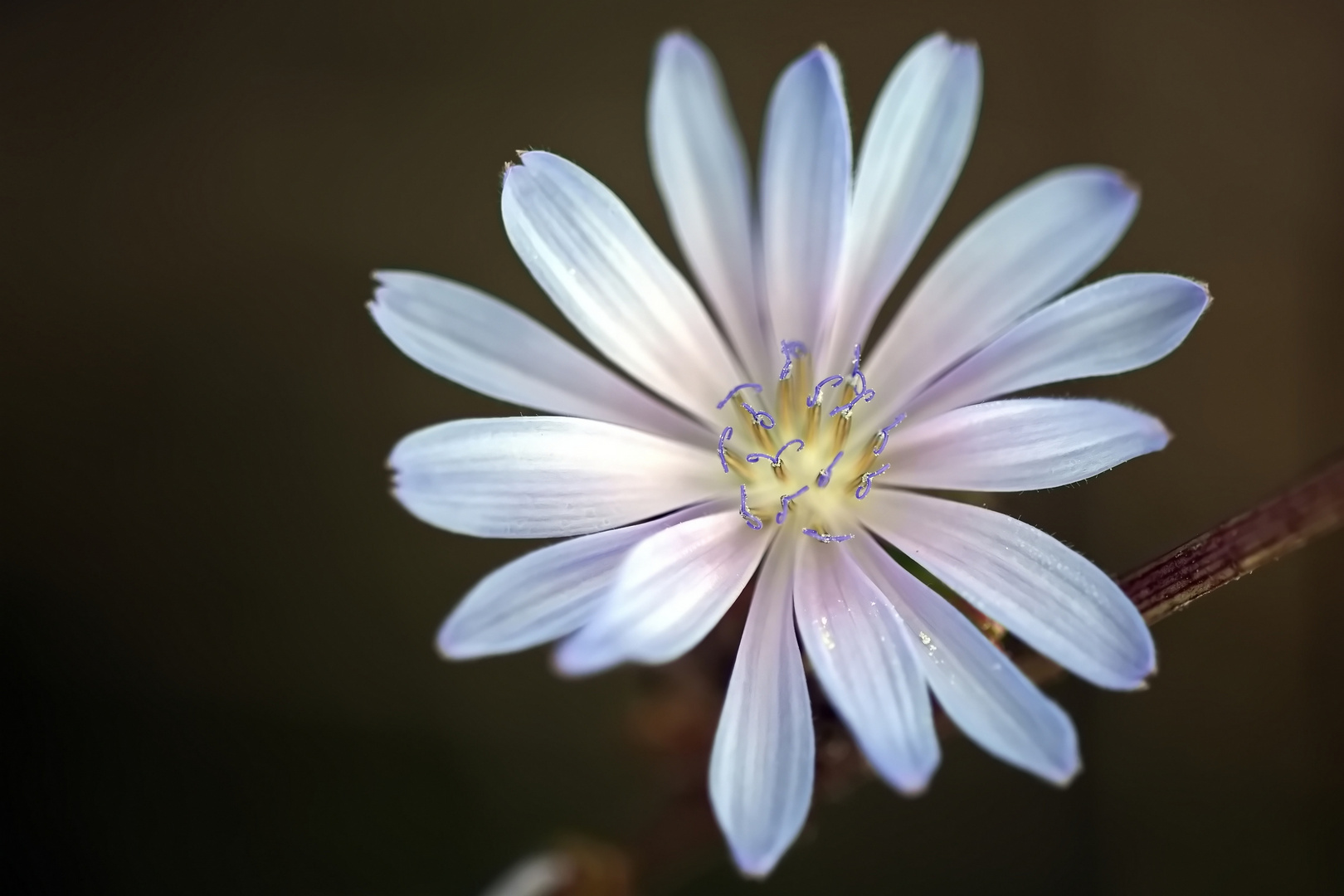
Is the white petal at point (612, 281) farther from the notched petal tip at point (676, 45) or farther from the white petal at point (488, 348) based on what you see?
the notched petal tip at point (676, 45)

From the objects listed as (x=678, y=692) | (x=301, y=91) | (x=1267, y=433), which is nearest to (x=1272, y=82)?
(x=1267, y=433)

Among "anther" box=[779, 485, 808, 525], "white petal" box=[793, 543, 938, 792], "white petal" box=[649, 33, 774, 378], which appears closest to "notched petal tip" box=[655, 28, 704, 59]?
"white petal" box=[649, 33, 774, 378]

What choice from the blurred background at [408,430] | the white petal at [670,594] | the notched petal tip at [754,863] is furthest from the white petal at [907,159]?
the blurred background at [408,430]

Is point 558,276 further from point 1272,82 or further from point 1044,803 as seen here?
point 1272,82

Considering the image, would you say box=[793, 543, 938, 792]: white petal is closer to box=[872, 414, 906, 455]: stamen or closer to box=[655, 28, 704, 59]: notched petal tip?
box=[872, 414, 906, 455]: stamen

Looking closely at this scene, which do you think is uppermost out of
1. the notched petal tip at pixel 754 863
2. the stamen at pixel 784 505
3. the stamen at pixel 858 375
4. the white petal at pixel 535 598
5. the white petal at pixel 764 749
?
the white petal at pixel 535 598
